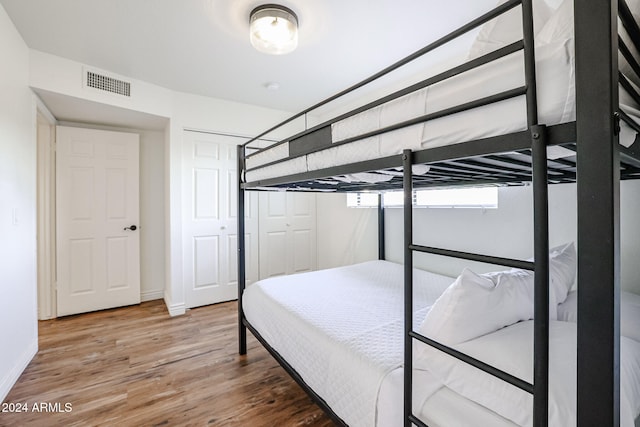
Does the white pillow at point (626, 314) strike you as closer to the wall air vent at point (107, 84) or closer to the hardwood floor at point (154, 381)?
the hardwood floor at point (154, 381)

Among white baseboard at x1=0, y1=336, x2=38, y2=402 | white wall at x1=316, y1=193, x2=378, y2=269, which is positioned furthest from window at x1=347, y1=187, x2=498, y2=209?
white baseboard at x1=0, y1=336, x2=38, y2=402

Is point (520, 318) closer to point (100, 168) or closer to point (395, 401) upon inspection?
point (395, 401)

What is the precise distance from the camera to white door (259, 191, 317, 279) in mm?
3727

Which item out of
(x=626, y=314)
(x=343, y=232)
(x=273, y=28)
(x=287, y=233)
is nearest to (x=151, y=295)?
(x=287, y=233)

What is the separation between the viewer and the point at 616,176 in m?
0.52

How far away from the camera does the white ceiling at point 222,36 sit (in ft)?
5.70

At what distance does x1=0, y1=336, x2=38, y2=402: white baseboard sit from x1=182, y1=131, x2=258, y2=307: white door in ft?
4.02

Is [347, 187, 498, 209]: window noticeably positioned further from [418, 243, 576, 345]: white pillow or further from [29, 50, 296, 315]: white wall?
[29, 50, 296, 315]: white wall

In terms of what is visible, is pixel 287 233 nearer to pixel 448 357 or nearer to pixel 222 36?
pixel 222 36

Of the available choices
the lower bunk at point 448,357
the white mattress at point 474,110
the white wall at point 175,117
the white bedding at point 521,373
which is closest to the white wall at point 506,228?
the lower bunk at point 448,357

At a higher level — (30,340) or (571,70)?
(571,70)

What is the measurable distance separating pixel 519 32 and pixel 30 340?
3355 millimetres

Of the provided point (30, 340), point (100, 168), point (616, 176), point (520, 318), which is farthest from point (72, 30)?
point (520, 318)

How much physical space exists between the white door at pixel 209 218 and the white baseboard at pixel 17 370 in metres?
1.23
